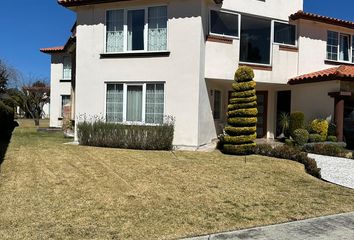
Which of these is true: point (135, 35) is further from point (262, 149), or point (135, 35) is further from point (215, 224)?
point (215, 224)

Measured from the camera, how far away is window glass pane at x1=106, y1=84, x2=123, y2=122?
620 inches

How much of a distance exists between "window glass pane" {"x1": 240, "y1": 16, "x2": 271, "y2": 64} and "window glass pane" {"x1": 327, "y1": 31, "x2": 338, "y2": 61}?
155 inches

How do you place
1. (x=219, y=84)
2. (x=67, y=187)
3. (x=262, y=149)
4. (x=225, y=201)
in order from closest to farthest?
(x=225, y=201) < (x=67, y=187) < (x=262, y=149) < (x=219, y=84)

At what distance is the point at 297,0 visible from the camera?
18.1 meters

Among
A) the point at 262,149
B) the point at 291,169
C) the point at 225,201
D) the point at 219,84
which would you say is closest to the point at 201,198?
A: the point at 225,201

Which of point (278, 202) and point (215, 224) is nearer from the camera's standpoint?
point (215, 224)

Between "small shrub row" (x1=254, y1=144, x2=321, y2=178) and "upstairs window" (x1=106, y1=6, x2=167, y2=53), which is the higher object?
"upstairs window" (x1=106, y1=6, x2=167, y2=53)

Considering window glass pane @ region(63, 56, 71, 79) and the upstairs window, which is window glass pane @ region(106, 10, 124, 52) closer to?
the upstairs window

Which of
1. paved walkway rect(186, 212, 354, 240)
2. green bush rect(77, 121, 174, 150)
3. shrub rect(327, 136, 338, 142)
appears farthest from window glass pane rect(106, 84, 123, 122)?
paved walkway rect(186, 212, 354, 240)

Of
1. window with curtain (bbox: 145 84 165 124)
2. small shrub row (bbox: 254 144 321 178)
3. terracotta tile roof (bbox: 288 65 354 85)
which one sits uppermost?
terracotta tile roof (bbox: 288 65 354 85)

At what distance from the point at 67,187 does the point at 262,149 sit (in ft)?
26.1

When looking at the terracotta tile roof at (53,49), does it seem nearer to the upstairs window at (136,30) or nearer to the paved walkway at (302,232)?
the upstairs window at (136,30)

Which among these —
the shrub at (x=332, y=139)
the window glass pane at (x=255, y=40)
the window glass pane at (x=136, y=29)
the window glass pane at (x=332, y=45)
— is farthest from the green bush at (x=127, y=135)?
the window glass pane at (x=332, y=45)

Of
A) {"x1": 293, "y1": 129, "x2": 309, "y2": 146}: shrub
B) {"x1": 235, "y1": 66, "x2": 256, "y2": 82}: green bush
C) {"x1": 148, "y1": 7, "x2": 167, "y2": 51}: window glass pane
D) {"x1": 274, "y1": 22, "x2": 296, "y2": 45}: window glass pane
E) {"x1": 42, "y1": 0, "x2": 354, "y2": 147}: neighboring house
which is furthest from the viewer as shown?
{"x1": 274, "y1": 22, "x2": 296, "y2": 45}: window glass pane
